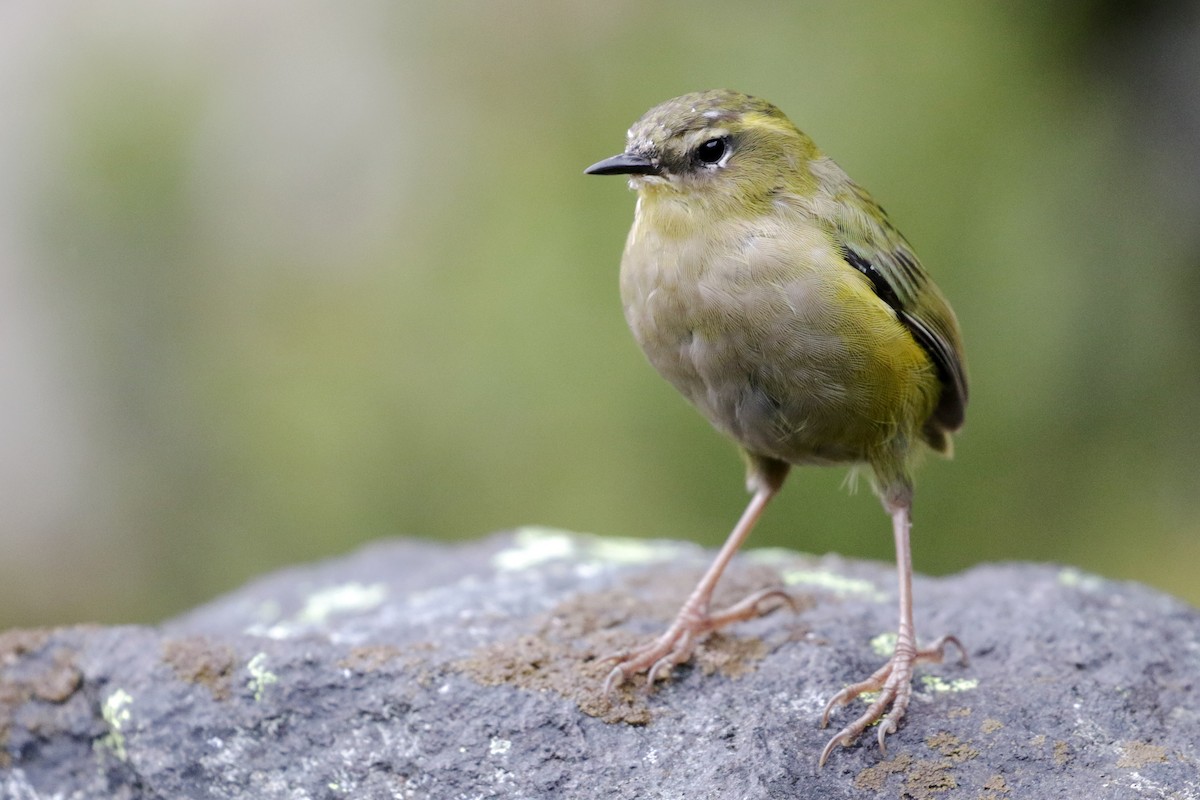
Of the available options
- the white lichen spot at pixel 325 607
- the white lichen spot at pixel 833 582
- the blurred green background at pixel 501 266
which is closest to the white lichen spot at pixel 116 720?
the white lichen spot at pixel 325 607

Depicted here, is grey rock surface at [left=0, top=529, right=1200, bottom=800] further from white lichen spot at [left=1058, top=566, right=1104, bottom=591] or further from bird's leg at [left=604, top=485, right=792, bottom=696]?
white lichen spot at [left=1058, top=566, right=1104, bottom=591]

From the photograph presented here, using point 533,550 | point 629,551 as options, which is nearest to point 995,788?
point 629,551

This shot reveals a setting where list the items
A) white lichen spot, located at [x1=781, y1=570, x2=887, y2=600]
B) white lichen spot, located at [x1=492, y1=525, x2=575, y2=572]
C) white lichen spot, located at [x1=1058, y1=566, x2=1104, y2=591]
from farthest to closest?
white lichen spot, located at [x1=492, y1=525, x2=575, y2=572], white lichen spot, located at [x1=781, y1=570, x2=887, y2=600], white lichen spot, located at [x1=1058, y1=566, x2=1104, y2=591]

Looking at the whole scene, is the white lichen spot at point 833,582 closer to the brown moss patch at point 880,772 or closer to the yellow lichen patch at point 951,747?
the yellow lichen patch at point 951,747

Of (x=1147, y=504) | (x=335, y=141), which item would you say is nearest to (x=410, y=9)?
(x=335, y=141)

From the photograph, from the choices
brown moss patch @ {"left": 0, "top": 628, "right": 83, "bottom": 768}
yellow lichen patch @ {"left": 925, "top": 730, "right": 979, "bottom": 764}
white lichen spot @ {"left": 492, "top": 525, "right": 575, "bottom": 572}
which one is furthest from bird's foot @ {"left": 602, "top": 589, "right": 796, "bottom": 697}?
brown moss patch @ {"left": 0, "top": 628, "right": 83, "bottom": 768}

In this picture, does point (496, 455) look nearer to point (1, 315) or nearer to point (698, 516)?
point (698, 516)
